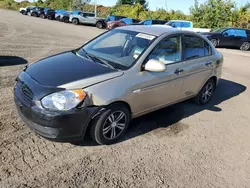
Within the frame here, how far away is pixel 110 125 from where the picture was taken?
3562 mm

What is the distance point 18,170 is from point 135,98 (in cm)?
182

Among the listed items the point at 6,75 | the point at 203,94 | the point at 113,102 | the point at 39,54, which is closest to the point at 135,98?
the point at 113,102

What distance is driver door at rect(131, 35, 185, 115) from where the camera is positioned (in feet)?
12.3

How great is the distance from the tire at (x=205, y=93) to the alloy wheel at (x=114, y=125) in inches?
92.9

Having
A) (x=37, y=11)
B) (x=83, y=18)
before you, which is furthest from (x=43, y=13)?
(x=83, y=18)

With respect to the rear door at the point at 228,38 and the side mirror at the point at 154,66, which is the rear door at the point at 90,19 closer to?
the rear door at the point at 228,38

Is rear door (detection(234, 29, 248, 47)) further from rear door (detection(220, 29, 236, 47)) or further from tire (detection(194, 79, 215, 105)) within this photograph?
tire (detection(194, 79, 215, 105))

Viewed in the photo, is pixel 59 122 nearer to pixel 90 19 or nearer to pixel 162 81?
pixel 162 81

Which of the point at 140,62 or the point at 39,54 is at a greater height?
the point at 140,62

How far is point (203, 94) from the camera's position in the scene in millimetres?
5488

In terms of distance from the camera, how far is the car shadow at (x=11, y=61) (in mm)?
7079

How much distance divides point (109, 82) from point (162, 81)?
1089 millimetres

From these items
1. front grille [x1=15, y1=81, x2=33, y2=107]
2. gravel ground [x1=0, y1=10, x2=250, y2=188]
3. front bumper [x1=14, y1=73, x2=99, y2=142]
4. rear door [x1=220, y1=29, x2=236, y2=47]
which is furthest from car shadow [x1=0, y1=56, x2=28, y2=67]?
rear door [x1=220, y1=29, x2=236, y2=47]

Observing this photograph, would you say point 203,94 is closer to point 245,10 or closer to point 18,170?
point 18,170
